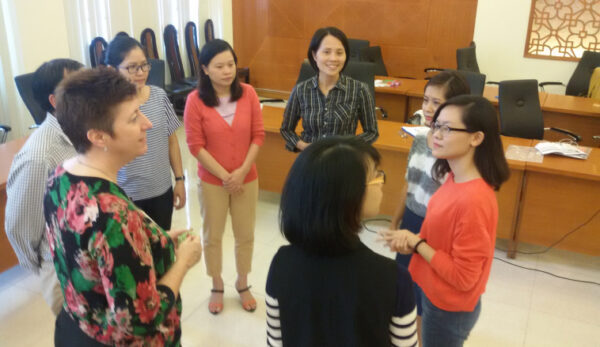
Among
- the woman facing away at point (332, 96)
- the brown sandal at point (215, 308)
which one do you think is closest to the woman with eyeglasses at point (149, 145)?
the brown sandal at point (215, 308)

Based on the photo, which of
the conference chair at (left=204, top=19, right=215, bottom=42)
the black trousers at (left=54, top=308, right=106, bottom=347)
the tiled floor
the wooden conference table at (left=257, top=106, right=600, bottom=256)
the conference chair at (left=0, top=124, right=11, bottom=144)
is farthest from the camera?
the conference chair at (left=204, top=19, right=215, bottom=42)

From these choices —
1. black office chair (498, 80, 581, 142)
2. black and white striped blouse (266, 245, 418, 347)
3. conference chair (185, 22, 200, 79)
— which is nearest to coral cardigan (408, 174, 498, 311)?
black and white striped blouse (266, 245, 418, 347)

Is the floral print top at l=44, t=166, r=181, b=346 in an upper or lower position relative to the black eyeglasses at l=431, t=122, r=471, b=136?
lower

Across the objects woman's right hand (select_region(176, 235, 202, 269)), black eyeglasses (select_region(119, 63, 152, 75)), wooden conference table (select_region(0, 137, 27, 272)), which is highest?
black eyeglasses (select_region(119, 63, 152, 75))

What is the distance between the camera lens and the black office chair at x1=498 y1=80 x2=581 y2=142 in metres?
4.10

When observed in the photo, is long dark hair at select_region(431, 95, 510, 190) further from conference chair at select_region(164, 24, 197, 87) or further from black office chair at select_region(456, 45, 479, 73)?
conference chair at select_region(164, 24, 197, 87)

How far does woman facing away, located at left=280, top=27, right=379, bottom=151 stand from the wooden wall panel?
491 cm

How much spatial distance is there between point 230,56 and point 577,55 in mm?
5717

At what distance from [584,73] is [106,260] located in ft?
20.8

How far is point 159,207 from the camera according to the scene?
7.28 feet

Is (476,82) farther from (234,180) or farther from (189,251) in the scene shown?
(189,251)

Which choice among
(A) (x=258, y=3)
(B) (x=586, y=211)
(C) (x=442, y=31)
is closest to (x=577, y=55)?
(C) (x=442, y=31)

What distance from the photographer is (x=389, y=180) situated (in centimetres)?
350

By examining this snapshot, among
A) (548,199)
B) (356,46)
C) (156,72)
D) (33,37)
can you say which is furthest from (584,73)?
(33,37)
